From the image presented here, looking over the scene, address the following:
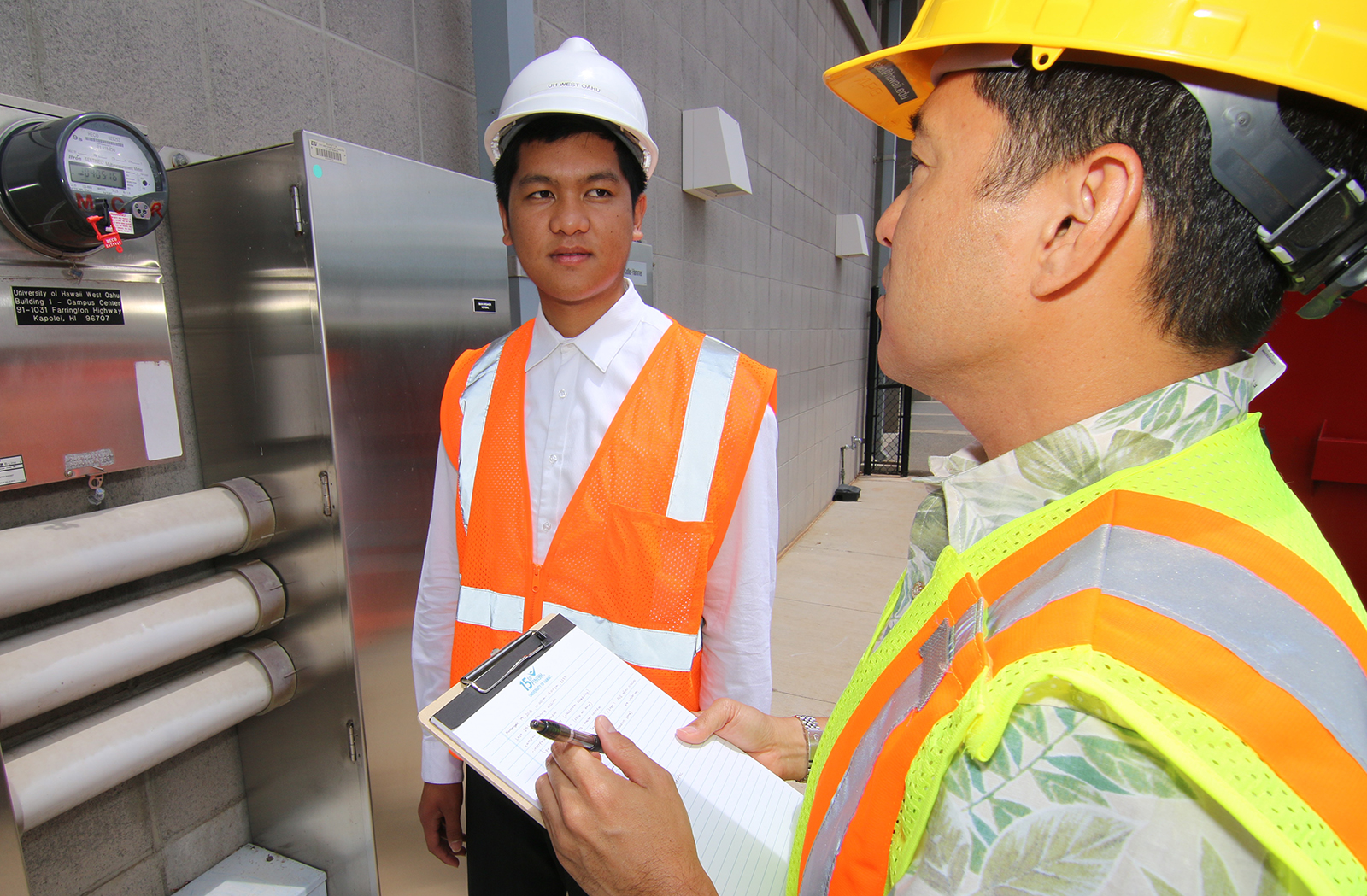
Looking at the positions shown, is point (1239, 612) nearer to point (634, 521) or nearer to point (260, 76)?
point (634, 521)

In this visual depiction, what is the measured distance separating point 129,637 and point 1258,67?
1872 millimetres

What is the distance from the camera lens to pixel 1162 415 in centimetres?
60

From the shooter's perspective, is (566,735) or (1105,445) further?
(566,735)

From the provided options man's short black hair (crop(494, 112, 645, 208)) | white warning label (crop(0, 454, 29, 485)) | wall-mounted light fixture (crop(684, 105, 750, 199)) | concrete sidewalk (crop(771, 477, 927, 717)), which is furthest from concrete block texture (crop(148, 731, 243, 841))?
wall-mounted light fixture (crop(684, 105, 750, 199))

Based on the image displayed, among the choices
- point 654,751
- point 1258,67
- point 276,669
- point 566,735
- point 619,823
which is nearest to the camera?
point 1258,67

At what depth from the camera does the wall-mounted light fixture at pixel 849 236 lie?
7.07m

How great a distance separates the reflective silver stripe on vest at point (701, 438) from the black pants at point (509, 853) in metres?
0.67

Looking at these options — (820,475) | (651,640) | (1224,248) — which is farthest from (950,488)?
(820,475)

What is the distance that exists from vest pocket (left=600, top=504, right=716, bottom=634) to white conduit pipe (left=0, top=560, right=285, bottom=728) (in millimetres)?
913

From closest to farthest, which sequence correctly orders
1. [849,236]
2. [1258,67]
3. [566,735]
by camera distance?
1. [1258,67]
2. [566,735]
3. [849,236]

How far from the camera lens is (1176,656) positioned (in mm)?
433

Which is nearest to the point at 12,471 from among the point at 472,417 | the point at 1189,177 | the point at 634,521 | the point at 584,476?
the point at 472,417

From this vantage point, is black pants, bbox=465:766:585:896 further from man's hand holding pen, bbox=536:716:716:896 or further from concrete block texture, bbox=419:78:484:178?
concrete block texture, bbox=419:78:484:178

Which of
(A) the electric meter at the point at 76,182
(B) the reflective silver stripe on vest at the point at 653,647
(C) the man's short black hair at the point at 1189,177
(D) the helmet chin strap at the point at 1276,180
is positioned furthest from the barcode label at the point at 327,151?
(D) the helmet chin strap at the point at 1276,180
